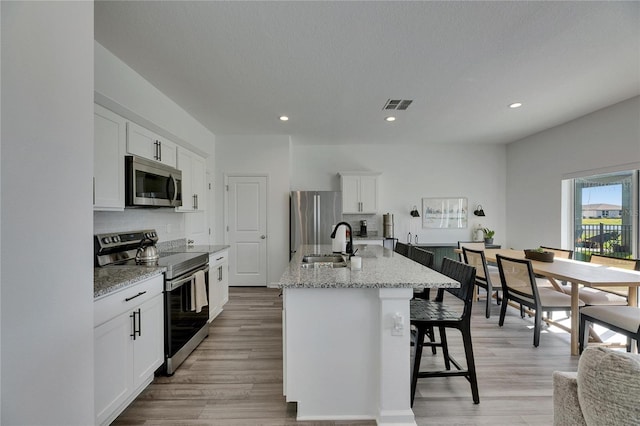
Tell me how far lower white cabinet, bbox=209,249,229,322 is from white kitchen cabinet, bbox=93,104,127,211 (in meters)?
1.19

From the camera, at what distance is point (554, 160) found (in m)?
4.62

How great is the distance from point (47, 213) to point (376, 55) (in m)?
2.45

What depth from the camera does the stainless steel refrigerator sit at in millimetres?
4805

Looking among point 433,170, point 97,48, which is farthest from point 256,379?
point 433,170

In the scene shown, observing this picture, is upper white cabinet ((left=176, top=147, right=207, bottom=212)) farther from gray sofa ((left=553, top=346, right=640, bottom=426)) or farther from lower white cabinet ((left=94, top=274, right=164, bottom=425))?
gray sofa ((left=553, top=346, right=640, bottom=426))

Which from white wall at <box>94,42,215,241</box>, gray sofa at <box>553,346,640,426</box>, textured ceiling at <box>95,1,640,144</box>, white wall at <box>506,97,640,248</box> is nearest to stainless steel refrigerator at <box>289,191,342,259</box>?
textured ceiling at <box>95,1,640,144</box>

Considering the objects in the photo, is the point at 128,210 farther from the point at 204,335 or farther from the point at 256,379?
the point at 256,379

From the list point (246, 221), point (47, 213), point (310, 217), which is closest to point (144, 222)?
point (246, 221)

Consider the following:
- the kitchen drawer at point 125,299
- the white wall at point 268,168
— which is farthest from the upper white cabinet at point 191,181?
the kitchen drawer at point 125,299

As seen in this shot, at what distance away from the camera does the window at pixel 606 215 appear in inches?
143

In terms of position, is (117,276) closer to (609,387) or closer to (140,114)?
(140,114)

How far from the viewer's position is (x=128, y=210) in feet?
9.29

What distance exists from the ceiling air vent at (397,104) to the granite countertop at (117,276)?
307cm

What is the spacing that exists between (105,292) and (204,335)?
1552 millimetres
